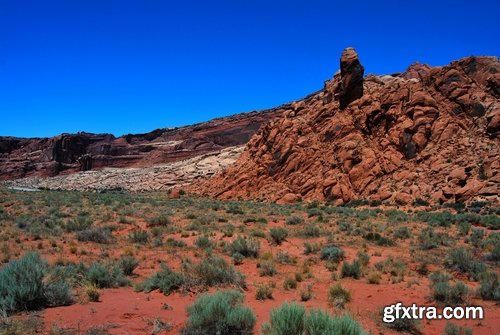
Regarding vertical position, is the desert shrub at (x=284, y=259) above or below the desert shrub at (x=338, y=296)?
above

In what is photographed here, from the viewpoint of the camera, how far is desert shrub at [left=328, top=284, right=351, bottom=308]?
8.20 m

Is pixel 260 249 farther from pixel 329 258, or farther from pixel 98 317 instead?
pixel 98 317

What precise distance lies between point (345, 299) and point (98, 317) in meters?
4.78

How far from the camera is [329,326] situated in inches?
196

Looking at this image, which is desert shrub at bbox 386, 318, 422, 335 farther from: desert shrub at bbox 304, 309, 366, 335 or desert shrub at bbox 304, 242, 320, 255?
desert shrub at bbox 304, 242, 320, 255

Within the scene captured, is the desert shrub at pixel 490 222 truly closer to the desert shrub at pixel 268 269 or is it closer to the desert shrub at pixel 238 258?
the desert shrub at pixel 268 269

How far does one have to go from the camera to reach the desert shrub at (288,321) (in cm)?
537

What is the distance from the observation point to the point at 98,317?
23.2 ft

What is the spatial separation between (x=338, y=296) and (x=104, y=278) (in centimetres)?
516

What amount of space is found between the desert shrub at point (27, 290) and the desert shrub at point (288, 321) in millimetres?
4338

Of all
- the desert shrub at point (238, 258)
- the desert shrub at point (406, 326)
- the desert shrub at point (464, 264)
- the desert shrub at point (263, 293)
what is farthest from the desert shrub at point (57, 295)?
the desert shrub at point (464, 264)

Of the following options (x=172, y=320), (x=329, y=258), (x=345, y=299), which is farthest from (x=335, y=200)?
(x=172, y=320)

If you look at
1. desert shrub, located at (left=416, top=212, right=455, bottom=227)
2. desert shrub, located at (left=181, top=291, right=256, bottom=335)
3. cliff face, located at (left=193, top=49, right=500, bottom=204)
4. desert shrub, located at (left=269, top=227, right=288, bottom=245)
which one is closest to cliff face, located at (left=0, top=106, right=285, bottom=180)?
cliff face, located at (left=193, top=49, right=500, bottom=204)

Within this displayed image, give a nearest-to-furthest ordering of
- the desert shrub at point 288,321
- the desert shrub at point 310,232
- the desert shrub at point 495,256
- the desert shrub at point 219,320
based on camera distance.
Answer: the desert shrub at point 288,321 → the desert shrub at point 219,320 → the desert shrub at point 495,256 → the desert shrub at point 310,232
